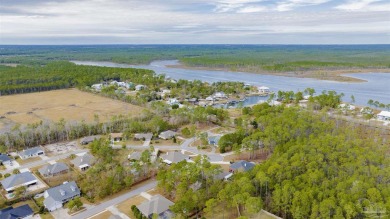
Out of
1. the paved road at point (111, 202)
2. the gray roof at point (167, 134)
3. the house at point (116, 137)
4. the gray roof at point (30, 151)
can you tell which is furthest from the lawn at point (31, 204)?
the gray roof at point (167, 134)

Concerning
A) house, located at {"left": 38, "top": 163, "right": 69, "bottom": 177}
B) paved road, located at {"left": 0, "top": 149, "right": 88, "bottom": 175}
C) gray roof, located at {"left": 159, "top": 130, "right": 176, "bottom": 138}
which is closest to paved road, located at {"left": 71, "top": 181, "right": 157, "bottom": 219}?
house, located at {"left": 38, "top": 163, "right": 69, "bottom": 177}

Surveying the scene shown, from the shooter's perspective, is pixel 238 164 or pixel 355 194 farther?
pixel 238 164

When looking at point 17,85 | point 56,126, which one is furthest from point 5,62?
point 56,126

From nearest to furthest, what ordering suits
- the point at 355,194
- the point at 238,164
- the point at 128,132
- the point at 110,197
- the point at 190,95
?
the point at 355,194 → the point at 110,197 → the point at 238,164 → the point at 128,132 → the point at 190,95

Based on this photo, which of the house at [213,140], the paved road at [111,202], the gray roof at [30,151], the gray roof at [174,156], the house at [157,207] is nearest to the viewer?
the house at [157,207]

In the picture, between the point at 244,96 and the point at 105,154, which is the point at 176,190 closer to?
the point at 105,154

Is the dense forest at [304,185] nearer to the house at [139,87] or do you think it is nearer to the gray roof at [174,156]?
the gray roof at [174,156]

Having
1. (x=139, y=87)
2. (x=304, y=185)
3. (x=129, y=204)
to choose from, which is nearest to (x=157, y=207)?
(x=129, y=204)
